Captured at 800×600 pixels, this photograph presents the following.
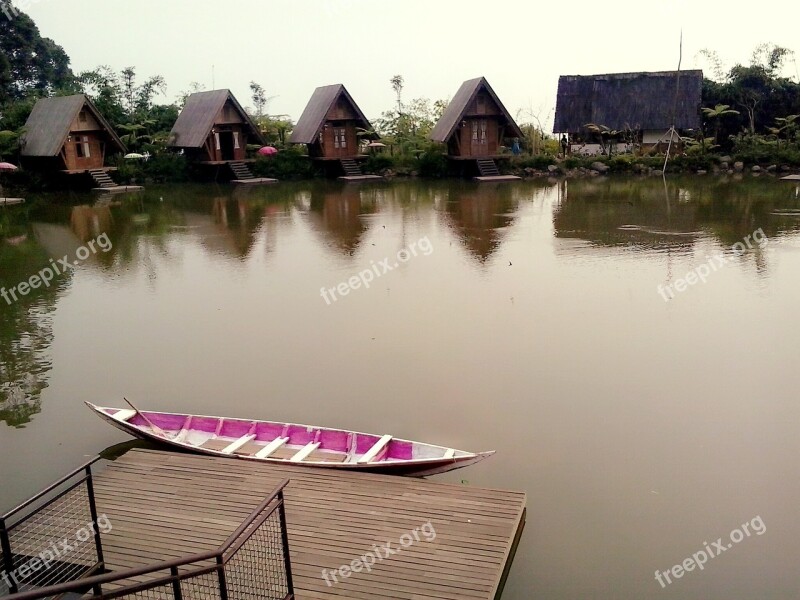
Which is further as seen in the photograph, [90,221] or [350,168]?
[350,168]

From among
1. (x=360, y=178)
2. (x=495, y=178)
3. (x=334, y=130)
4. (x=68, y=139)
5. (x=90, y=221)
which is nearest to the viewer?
(x=90, y=221)

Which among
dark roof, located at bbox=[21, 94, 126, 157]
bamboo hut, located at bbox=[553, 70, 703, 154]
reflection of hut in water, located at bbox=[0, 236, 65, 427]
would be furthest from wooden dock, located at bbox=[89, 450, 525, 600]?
bamboo hut, located at bbox=[553, 70, 703, 154]

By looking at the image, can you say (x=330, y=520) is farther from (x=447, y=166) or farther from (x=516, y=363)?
(x=447, y=166)

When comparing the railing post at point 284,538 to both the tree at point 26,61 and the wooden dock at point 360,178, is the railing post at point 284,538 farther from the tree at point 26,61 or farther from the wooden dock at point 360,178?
the tree at point 26,61

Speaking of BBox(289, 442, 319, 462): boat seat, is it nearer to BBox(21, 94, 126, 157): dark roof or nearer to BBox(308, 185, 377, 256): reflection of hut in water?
BBox(308, 185, 377, 256): reflection of hut in water

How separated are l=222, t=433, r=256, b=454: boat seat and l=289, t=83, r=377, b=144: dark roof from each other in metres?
24.4

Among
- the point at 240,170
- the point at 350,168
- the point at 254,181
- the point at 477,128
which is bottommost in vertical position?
the point at 254,181

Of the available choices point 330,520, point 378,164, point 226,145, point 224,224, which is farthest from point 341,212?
point 330,520

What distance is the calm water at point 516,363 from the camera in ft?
19.6

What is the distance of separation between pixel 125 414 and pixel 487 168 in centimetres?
2517

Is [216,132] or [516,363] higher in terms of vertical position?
[216,132]

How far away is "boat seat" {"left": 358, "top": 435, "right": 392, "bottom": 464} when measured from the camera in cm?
653

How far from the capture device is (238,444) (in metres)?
6.96

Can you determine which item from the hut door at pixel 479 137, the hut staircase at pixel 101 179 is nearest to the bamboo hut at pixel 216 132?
the hut staircase at pixel 101 179
